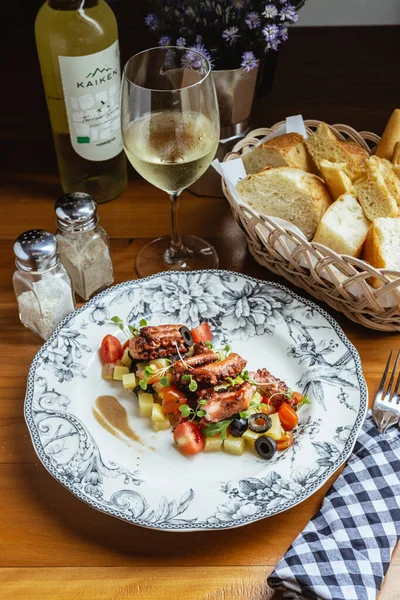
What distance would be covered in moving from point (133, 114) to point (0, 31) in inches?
44.8

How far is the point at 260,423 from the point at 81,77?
2.46ft

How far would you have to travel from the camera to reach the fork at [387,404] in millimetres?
1105

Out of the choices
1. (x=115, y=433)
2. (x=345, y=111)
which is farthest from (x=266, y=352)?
(x=345, y=111)

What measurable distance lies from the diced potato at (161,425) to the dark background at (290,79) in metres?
0.84

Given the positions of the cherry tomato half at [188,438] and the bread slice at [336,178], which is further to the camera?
the bread slice at [336,178]

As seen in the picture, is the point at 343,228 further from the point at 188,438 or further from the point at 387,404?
the point at 188,438

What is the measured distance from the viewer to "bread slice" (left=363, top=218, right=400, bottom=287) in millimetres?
1247

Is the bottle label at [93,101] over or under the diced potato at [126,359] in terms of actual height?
over

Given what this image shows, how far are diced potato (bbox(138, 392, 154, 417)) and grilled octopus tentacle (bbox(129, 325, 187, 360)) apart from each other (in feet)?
0.20

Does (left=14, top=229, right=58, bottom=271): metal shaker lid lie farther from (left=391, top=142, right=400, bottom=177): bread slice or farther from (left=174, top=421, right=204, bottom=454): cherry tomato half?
(left=391, top=142, right=400, bottom=177): bread slice

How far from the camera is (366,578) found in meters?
0.90

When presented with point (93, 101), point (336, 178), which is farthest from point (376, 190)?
point (93, 101)

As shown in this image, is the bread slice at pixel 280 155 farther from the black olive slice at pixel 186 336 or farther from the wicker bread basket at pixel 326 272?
the black olive slice at pixel 186 336

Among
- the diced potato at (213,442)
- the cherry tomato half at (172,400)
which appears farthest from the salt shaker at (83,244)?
the diced potato at (213,442)
